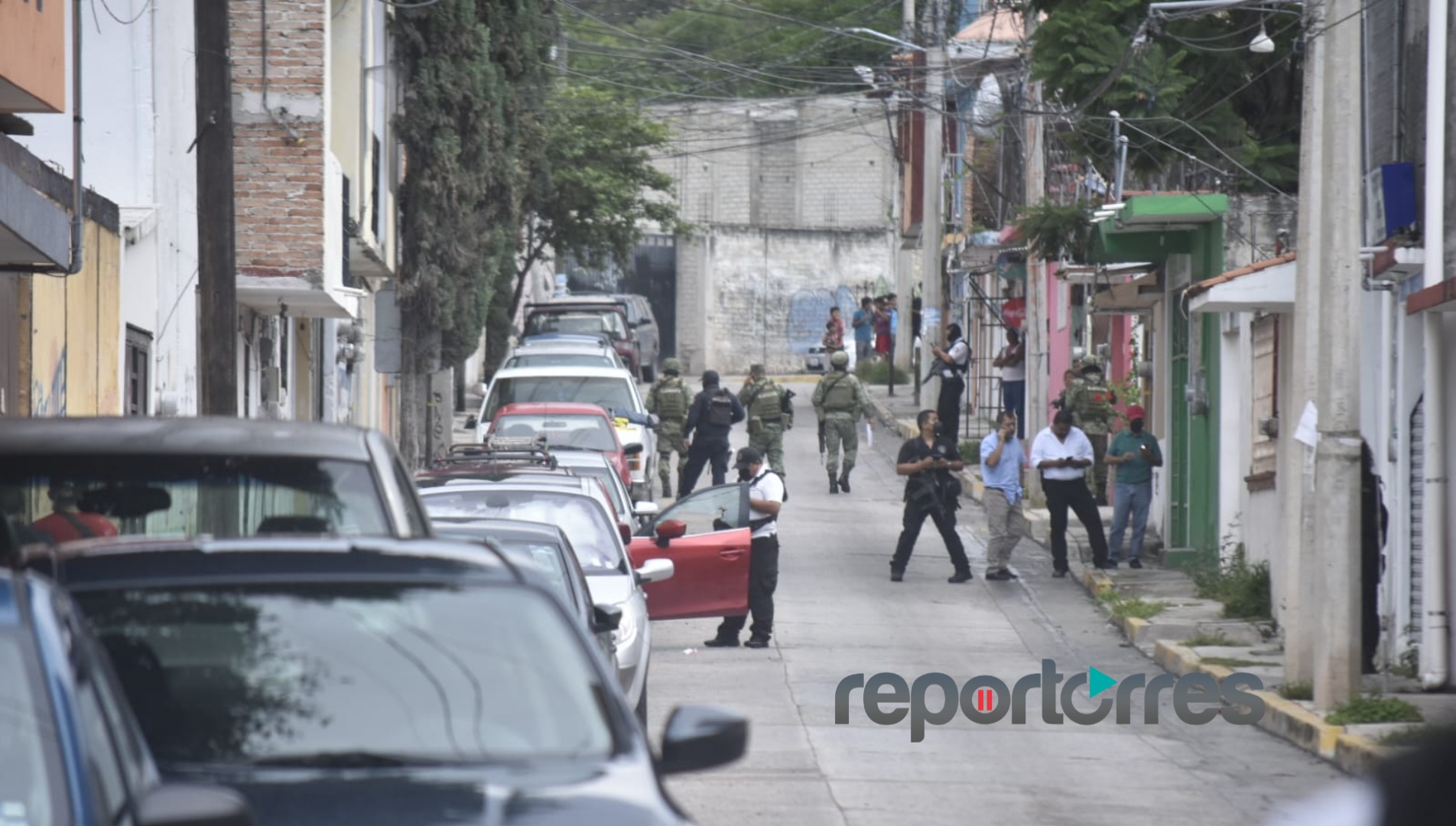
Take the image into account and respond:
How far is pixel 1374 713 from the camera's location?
12562 mm

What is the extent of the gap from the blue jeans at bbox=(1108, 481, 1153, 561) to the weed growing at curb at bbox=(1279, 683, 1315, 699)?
24.4 ft

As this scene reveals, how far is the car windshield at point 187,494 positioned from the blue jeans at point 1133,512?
1499cm

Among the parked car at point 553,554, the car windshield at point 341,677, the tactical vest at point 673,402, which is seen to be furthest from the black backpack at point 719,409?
the car windshield at point 341,677

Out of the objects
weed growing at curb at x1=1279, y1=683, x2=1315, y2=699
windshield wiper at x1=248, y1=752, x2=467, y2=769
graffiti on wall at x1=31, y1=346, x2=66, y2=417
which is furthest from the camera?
graffiti on wall at x1=31, y1=346, x2=66, y2=417

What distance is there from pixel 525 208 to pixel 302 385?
1669 cm

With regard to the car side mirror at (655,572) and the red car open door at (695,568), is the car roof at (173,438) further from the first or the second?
the red car open door at (695,568)

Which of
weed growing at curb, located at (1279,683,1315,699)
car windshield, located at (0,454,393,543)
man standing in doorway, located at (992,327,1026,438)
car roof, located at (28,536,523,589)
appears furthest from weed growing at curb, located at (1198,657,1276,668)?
man standing in doorway, located at (992,327,1026,438)

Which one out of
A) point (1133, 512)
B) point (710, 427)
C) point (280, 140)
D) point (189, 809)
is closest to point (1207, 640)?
point (1133, 512)

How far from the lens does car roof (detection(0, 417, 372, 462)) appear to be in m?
7.16

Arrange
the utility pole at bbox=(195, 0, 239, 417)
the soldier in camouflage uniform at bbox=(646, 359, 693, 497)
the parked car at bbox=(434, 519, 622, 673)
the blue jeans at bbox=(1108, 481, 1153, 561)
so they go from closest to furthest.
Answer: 1. the parked car at bbox=(434, 519, 622, 673)
2. the utility pole at bbox=(195, 0, 239, 417)
3. the blue jeans at bbox=(1108, 481, 1153, 561)
4. the soldier in camouflage uniform at bbox=(646, 359, 693, 497)

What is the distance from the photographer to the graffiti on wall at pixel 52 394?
13.9 meters

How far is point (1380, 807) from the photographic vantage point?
2.57 meters

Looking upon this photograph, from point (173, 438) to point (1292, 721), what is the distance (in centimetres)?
839

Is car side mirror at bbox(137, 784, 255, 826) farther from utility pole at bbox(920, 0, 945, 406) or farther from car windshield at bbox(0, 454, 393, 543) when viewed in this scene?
utility pole at bbox(920, 0, 945, 406)
